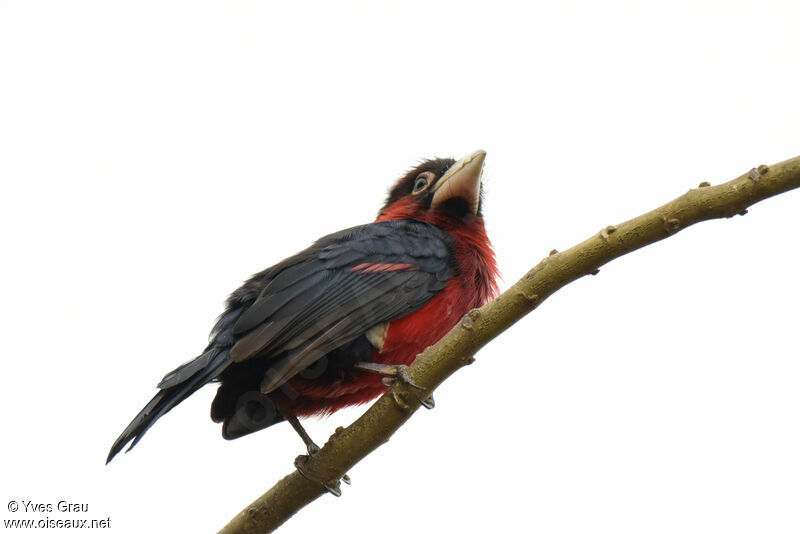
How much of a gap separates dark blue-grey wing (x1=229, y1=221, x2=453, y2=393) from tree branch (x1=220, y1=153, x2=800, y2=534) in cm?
49

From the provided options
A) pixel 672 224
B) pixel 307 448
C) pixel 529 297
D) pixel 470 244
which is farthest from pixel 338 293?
pixel 672 224

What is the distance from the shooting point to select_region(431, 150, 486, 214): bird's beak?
5438mm

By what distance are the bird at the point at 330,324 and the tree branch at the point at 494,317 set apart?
258mm

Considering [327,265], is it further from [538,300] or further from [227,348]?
[538,300]

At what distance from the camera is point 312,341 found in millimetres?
4297

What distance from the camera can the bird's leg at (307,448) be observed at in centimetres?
407

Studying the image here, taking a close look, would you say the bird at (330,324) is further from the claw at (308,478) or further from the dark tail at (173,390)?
the claw at (308,478)

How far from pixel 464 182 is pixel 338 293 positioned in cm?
136

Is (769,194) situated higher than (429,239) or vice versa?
(429,239)

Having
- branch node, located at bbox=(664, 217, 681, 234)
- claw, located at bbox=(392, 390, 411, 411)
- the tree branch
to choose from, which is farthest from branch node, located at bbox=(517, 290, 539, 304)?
claw, located at bbox=(392, 390, 411, 411)

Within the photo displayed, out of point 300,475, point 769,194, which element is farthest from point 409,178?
point 769,194

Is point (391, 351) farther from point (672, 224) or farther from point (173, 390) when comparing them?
point (672, 224)

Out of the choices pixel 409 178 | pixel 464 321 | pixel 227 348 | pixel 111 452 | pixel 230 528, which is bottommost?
pixel 230 528

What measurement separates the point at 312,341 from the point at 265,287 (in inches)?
23.6
